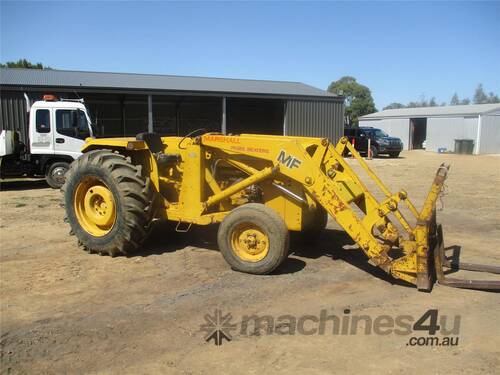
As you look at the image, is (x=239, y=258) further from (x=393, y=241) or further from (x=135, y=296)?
(x=393, y=241)

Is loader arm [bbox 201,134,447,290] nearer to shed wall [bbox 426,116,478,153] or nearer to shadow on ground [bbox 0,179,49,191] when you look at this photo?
shadow on ground [bbox 0,179,49,191]

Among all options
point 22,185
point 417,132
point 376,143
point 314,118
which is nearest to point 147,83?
point 314,118

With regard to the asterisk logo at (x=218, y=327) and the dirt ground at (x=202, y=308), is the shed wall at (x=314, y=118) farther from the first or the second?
the asterisk logo at (x=218, y=327)

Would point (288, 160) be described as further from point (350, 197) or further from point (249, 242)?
point (249, 242)

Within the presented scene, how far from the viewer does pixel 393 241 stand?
5.33 m

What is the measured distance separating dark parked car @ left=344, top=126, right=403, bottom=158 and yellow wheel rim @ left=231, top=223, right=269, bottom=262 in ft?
76.2

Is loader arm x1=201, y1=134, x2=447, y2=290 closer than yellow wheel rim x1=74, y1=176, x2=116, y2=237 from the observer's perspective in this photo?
Yes

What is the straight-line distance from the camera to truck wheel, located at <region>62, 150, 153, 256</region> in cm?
628

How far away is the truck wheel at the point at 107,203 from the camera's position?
6.28 metres

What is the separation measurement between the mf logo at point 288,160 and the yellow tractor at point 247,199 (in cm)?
1

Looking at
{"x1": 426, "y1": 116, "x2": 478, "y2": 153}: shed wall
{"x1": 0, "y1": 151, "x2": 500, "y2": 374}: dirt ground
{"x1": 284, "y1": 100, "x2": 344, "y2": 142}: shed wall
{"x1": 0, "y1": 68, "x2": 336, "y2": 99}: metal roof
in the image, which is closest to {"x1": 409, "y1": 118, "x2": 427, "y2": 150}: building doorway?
{"x1": 426, "y1": 116, "x2": 478, "y2": 153}: shed wall

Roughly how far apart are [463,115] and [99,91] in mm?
26812

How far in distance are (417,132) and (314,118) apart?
18317mm

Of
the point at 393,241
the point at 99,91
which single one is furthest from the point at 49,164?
the point at 393,241
